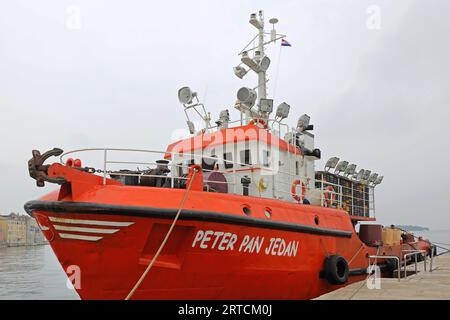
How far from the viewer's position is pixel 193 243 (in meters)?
5.62

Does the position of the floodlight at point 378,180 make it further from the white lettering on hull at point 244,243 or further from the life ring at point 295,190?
the white lettering on hull at point 244,243

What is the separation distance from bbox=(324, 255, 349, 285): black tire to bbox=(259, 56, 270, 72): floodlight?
16.4 ft

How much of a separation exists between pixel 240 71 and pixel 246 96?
7.75 ft

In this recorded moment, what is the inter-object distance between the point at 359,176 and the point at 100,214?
943cm

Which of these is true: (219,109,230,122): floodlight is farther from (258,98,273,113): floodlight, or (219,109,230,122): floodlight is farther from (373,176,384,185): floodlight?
(373,176,384,185): floodlight

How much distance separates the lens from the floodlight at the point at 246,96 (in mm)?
8844

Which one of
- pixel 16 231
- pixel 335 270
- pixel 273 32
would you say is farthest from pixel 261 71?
pixel 16 231

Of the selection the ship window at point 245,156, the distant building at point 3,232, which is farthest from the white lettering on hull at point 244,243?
the distant building at point 3,232

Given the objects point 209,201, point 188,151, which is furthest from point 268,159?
point 209,201

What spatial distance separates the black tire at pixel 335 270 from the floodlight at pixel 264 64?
4989mm

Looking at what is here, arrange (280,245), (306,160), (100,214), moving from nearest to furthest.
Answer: (100,214)
(280,245)
(306,160)

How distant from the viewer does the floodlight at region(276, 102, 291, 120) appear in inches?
369

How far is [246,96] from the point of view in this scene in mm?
8867
